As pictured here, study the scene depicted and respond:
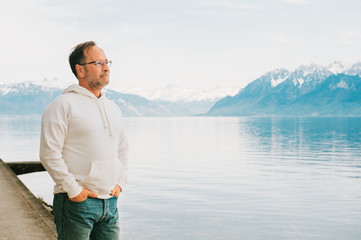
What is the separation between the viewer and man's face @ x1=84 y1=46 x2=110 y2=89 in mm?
4113

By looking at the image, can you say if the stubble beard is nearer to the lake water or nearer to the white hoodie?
the white hoodie

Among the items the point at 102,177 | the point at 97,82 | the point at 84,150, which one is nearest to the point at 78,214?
the point at 102,177

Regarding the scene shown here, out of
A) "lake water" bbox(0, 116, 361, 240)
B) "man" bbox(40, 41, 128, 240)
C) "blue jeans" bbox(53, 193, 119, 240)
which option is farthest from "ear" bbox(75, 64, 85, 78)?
"lake water" bbox(0, 116, 361, 240)

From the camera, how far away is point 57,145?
384 centimetres

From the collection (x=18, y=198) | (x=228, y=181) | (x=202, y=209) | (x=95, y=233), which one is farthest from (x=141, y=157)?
(x=95, y=233)

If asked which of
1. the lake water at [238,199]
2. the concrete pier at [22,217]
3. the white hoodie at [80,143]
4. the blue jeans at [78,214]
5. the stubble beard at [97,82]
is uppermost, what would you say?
the stubble beard at [97,82]

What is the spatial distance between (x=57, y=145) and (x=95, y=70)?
0.69m

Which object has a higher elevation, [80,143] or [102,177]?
[80,143]

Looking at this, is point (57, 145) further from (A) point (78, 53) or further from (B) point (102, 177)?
(A) point (78, 53)

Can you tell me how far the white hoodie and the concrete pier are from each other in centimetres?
476

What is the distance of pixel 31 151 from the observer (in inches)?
2527

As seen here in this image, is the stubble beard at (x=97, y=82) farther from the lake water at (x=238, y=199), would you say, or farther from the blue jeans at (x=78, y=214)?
the lake water at (x=238, y=199)

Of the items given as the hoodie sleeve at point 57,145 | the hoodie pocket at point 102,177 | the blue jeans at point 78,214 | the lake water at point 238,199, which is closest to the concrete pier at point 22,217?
the blue jeans at point 78,214

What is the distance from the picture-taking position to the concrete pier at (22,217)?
860cm
